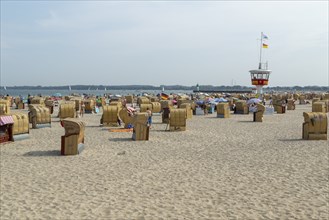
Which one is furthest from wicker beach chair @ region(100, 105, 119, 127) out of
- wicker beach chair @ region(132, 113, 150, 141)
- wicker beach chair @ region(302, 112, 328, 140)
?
wicker beach chair @ region(302, 112, 328, 140)

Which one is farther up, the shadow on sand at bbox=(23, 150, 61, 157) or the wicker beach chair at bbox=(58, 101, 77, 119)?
the wicker beach chair at bbox=(58, 101, 77, 119)

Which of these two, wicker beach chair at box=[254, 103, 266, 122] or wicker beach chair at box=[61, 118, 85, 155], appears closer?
wicker beach chair at box=[61, 118, 85, 155]

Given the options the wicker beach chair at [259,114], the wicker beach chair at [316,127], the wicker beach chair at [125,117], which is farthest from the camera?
the wicker beach chair at [259,114]

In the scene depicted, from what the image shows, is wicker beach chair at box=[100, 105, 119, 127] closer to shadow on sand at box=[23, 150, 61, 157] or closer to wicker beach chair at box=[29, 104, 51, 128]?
wicker beach chair at box=[29, 104, 51, 128]

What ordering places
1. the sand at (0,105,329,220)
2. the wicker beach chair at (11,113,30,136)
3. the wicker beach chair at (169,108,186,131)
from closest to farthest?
1. the sand at (0,105,329,220)
2. the wicker beach chair at (11,113,30,136)
3. the wicker beach chair at (169,108,186,131)

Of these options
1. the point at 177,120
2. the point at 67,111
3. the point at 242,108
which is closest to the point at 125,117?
the point at 177,120

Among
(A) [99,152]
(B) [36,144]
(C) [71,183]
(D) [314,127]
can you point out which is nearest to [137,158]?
(A) [99,152]

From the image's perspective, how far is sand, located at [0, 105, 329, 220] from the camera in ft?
22.3

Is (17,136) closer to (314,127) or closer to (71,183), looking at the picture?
(71,183)

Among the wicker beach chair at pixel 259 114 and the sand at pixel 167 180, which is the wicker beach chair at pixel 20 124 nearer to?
the sand at pixel 167 180

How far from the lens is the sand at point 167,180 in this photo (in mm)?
6801

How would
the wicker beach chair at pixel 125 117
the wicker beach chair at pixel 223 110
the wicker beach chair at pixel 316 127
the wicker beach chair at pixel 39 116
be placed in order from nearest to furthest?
the wicker beach chair at pixel 316 127, the wicker beach chair at pixel 125 117, the wicker beach chair at pixel 39 116, the wicker beach chair at pixel 223 110

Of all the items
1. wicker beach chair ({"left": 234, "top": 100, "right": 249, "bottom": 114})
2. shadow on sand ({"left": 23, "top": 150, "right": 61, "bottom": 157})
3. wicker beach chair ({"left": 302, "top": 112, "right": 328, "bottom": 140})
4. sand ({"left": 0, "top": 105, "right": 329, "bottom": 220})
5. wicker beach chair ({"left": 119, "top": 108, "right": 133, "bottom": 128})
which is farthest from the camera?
wicker beach chair ({"left": 234, "top": 100, "right": 249, "bottom": 114})

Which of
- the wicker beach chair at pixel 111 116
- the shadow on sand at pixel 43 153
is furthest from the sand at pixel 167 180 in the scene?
the wicker beach chair at pixel 111 116
